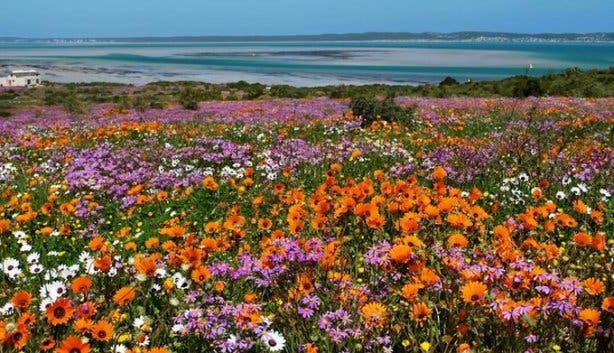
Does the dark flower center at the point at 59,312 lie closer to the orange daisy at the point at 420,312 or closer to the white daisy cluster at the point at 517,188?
the orange daisy at the point at 420,312

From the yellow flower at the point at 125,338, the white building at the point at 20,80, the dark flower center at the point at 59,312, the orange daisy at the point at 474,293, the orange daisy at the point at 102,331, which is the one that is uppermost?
the orange daisy at the point at 474,293

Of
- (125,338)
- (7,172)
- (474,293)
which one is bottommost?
(7,172)

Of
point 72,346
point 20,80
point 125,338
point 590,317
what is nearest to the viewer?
point 72,346

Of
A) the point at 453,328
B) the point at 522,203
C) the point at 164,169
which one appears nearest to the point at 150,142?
the point at 164,169

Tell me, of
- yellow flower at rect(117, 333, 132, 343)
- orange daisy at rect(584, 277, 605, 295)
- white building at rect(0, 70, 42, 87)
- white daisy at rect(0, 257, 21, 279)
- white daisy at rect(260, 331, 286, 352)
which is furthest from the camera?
white building at rect(0, 70, 42, 87)

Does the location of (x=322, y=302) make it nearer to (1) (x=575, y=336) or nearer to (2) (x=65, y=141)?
(1) (x=575, y=336)

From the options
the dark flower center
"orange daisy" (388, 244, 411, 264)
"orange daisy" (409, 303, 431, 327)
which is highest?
"orange daisy" (388, 244, 411, 264)

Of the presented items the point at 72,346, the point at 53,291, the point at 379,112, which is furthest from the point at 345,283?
the point at 379,112

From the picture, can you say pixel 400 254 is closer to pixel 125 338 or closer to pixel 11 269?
pixel 125 338

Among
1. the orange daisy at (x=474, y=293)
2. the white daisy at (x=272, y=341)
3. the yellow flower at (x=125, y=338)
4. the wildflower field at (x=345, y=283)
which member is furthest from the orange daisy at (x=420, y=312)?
the yellow flower at (x=125, y=338)

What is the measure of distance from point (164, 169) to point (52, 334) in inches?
262

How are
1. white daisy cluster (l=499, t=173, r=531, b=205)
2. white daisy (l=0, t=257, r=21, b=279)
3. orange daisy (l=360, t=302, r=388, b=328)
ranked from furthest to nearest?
white daisy cluster (l=499, t=173, r=531, b=205), white daisy (l=0, t=257, r=21, b=279), orange daisy (l=360, t=302, r=388, b=328)

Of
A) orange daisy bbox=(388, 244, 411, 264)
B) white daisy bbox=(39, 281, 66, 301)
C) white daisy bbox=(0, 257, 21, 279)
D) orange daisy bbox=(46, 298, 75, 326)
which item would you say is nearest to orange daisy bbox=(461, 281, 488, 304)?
orange daisy bbox=(388, 244, 411, 264)

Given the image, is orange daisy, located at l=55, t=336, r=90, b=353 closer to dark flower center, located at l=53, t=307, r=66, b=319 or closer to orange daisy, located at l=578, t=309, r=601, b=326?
dark flower center, located at l=53, t=307, r=66, b=319
